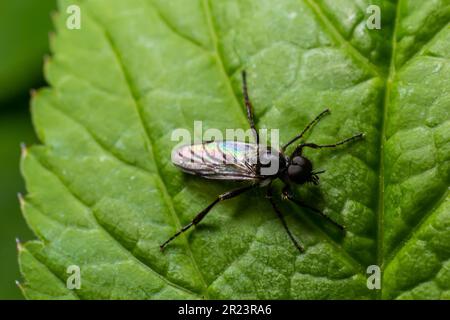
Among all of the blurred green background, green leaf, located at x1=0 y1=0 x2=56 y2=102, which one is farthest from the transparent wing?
green leaf, located at x1=0 y1=0 x2=56 y2=102

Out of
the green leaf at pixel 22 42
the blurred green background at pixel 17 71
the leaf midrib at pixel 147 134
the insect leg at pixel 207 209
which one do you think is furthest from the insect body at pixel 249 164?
the green leaf at pixel 22 42

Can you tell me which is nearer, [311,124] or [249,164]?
[311,124]

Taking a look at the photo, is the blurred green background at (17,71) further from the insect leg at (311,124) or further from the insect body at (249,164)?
the insect leg at (311,124)

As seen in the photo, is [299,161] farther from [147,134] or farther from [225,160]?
[147,134]

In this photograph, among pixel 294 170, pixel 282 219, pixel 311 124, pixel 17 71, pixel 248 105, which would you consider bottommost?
pixel 282 219

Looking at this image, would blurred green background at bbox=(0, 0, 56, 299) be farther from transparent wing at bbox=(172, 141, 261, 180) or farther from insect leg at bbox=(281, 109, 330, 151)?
insect leg at bbox=(281, 109, 330, 151)

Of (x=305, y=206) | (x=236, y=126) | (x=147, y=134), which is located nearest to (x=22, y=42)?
(x=147, y=134)
